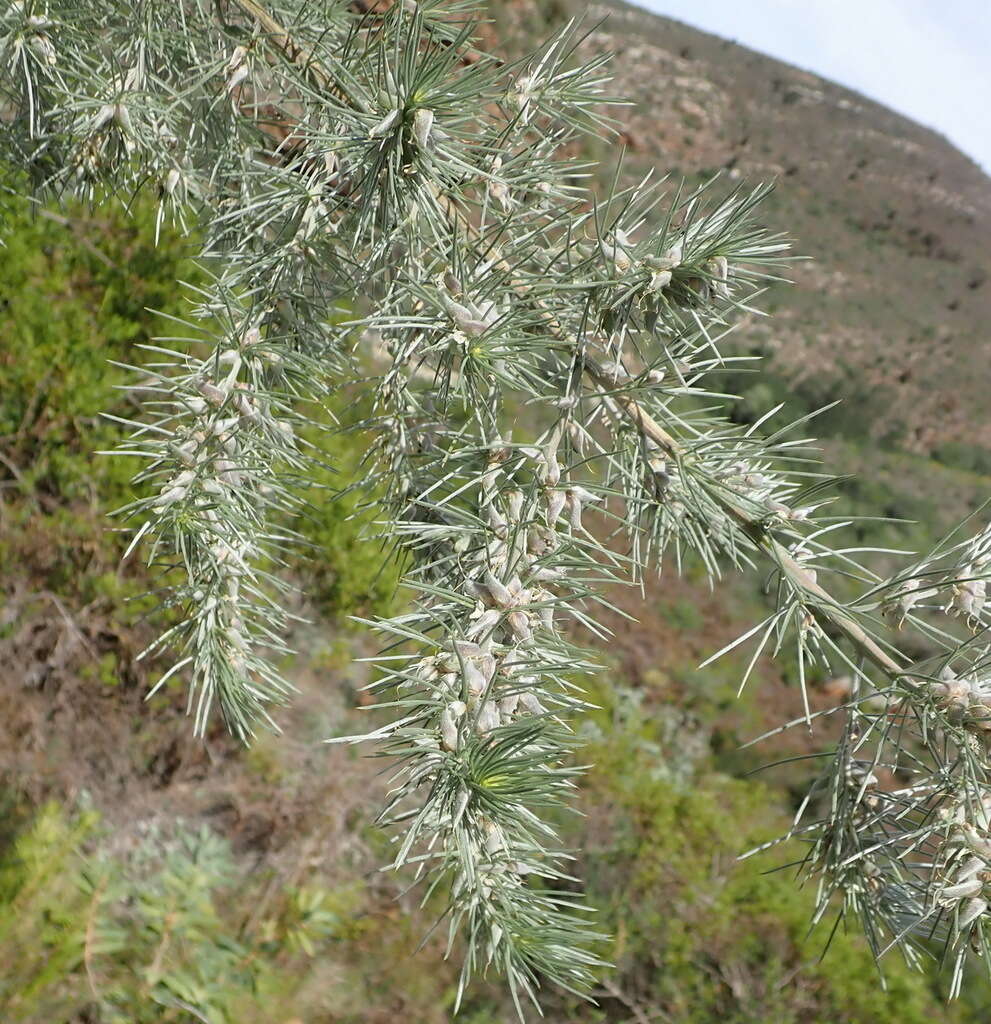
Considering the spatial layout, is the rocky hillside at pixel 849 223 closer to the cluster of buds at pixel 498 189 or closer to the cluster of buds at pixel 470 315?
the cluster of buds at pixel 498 189

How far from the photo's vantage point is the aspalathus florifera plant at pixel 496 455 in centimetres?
53

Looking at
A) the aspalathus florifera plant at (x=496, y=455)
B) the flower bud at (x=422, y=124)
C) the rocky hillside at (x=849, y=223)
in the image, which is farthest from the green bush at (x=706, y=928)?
the rocky hillside at (x=849, y=223)

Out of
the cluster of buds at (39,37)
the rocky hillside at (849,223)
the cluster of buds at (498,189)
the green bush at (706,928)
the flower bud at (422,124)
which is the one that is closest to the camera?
the flower bud at (422,124)

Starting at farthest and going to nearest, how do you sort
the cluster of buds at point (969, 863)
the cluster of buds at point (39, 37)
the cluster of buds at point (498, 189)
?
the cluster of buds at point (39, 37)
the cluster of buds at point (498, 189)
the cluster of buds at point (969, 863)

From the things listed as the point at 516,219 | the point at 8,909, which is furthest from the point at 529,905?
the point at 8,909

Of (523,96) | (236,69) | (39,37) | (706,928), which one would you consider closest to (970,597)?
(523,96)

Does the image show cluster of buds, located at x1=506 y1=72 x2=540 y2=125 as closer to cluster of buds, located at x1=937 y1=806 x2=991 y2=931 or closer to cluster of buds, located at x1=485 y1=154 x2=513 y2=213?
cluster of buds, located at x1=485 y1=154 x2=513 y2=213

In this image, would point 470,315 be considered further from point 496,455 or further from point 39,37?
point 39,37

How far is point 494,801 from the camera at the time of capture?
0.50 m

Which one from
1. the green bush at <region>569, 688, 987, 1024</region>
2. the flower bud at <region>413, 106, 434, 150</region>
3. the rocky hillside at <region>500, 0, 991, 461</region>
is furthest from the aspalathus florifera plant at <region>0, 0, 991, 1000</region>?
the rocky hillside at <region>500, 0, 991, 461</region>

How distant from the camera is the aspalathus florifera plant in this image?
0.53 metres

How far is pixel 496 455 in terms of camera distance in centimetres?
65

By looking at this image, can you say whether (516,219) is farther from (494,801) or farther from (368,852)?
(368,852)

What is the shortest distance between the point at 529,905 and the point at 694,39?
747 inches
